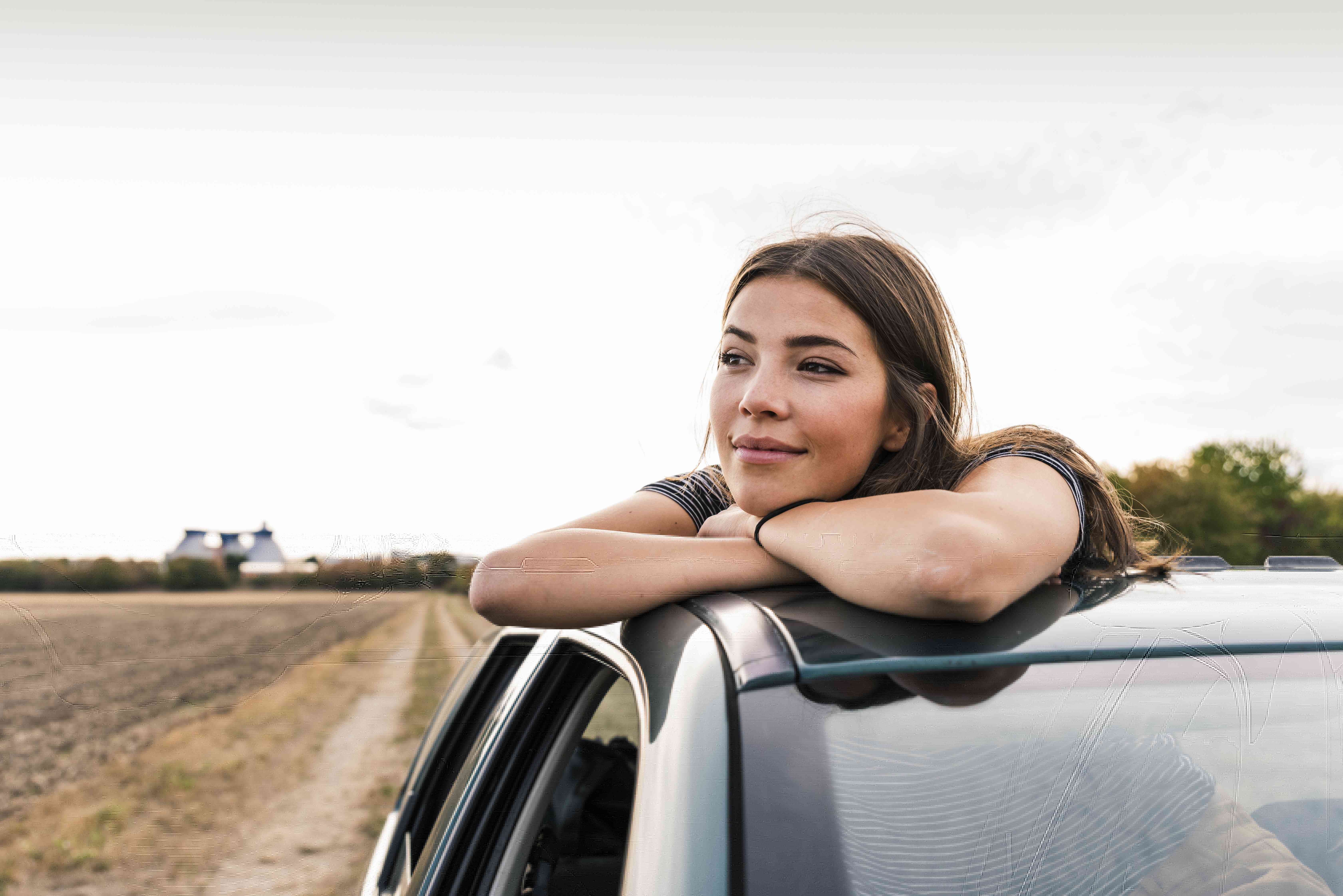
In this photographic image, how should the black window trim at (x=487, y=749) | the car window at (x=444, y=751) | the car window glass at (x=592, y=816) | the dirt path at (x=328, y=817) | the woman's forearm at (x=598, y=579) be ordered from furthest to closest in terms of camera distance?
the dirt path at (x=328, y=817) → the car window at (x=444, y=751) → the car window glass at (x=592, y=816) → the black window trim at (x=487, y=749) → the woman's forearm at (x=598, y=579)

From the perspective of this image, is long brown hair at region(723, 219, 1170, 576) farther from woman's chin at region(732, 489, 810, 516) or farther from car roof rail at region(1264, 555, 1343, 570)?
car roof rail at region(1264, 555, 1343, 570)

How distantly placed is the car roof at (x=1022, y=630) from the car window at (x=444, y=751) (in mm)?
1508

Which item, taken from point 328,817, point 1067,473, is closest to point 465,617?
point 1067,473

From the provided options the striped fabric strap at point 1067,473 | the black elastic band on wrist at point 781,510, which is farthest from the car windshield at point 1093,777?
the black elastic band on wrist at point 781,510

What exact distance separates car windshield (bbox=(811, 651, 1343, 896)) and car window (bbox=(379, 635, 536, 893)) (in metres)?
1.65

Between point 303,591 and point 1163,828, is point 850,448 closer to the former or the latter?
point 1163,828

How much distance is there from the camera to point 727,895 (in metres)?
0.91

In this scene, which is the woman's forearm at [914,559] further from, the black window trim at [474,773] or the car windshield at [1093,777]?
the black window trim at [474,773]

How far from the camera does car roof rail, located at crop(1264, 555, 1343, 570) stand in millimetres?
2086

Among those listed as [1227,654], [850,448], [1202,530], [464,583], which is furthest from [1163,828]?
[1202,530]

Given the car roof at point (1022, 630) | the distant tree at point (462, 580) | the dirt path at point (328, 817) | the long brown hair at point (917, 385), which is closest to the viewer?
the car roof at point (1022, 630)

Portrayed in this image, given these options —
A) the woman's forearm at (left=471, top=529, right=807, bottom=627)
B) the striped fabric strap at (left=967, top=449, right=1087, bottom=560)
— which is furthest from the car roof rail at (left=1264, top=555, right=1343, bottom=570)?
the woman's forearm at (left=471, top=529, right=807, bottom=627)

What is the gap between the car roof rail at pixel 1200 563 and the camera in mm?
1854

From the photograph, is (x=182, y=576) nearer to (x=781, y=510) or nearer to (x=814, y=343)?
(x=781, y=510)
